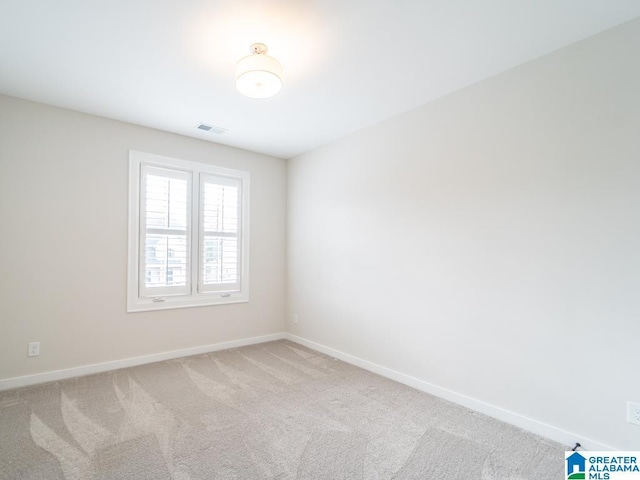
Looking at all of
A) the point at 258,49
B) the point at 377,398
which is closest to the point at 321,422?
the point at 377,398

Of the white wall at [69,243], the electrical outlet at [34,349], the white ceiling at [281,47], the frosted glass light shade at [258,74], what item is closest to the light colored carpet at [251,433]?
the electrical outlet at [34,349]

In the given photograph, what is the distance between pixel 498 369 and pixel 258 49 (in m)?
3.02

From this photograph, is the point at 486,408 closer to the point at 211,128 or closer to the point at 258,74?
the point at 258,74

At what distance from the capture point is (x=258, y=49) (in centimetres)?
231

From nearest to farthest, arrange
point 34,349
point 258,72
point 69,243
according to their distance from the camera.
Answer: point 258,72 < point 34,349 < point 69,243

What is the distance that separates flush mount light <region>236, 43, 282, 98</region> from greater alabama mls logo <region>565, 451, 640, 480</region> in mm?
3108

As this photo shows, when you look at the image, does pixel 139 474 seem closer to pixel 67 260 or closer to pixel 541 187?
pixel 67 260

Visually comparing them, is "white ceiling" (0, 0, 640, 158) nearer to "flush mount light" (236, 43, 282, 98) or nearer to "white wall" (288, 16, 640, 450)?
"flush mount light" (236, 43, 282, 98)

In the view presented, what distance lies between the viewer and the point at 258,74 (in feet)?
7.39

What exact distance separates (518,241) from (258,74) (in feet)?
7.45

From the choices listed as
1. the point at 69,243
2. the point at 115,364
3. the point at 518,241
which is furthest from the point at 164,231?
the point at 518,241

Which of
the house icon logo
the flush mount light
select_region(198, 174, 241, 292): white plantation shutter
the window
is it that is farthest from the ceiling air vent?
the house icon logo

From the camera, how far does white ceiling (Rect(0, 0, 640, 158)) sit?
1989mm

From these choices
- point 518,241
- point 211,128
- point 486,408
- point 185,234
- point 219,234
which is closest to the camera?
point 518,241
